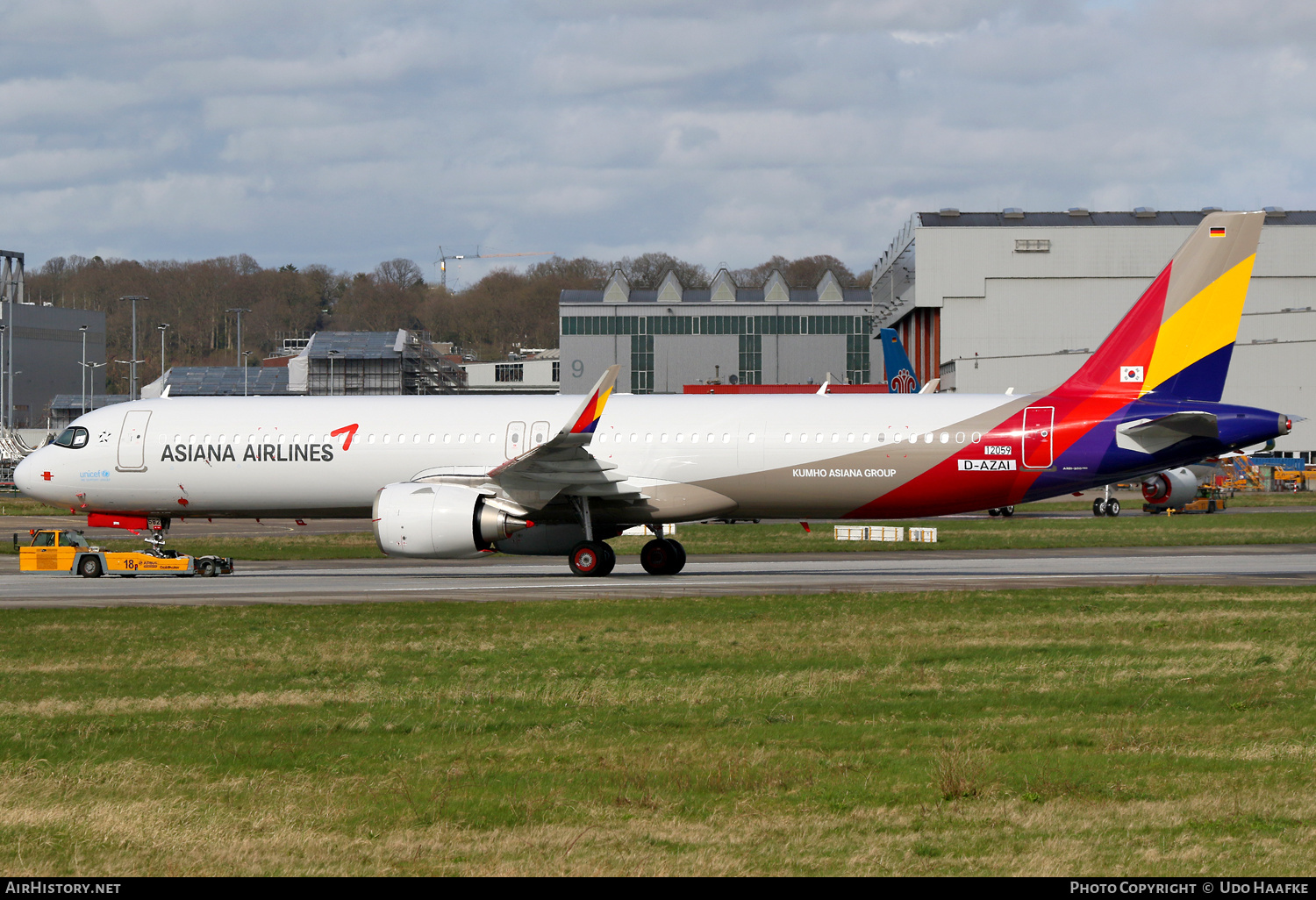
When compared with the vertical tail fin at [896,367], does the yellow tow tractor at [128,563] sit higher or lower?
lower

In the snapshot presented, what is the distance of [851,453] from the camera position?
27641 mm

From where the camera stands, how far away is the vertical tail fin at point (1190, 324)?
2753cm

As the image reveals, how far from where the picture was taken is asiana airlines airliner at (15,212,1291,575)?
26.9m

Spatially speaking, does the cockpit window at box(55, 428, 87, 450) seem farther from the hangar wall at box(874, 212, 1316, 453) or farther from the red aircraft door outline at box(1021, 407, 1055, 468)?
the hangar wall at box(874, 212, 1316, 453)

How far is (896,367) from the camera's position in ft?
197

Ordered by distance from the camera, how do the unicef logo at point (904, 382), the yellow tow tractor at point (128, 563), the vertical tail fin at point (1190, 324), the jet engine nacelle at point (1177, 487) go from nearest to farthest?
1. the vertical tail fin at point (1190, 324)
2. the yellow tow tractor at point (128, 563)
3. the unicef logo at point (904, 382)
4. the jet engine nacelle at point (1177, 487)

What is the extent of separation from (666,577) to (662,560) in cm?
97

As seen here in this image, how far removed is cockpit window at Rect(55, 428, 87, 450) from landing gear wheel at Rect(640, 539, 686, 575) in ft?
44.8

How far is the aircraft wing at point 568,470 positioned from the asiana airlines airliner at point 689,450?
49 millimetres

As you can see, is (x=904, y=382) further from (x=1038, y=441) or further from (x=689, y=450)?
(x=689, y=450)

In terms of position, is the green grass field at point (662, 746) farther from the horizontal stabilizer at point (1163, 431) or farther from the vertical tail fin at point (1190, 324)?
the vertical tail fin at point (1190, 324)

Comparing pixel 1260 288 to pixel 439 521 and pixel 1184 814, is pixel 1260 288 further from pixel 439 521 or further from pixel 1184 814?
pixel 1184 814

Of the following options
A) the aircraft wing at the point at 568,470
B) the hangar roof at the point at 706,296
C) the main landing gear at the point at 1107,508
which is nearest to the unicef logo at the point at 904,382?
the main landing gear at the point at 1107,508

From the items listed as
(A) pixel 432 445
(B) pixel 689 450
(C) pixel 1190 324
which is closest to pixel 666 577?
(B) pixel 689 450
